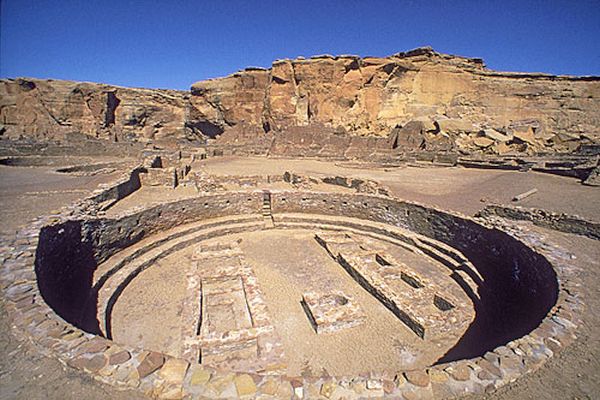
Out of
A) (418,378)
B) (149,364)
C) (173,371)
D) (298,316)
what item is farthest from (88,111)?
(418,378)

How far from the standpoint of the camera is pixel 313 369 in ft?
17.8

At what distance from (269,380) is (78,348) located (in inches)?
88.1

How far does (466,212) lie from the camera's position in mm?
11773

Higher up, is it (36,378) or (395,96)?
(395,96)

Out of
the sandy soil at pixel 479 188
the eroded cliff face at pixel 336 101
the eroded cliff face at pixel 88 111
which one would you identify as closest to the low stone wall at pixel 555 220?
the sandy soil at pixel 479 188

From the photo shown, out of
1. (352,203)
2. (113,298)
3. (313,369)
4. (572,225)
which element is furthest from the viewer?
(352,203)

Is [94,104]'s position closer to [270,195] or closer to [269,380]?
[270,195]

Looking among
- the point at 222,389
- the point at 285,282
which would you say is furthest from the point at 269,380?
the point at 285,282

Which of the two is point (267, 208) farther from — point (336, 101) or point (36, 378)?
point (336, 101)

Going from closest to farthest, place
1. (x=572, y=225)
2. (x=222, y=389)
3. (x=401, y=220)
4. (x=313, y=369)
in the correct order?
(x=222, y=389)
(x=313, y=369)
(x=572, y=225)
(x=401, y=220)

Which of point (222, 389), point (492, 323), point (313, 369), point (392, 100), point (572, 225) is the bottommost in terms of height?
point (313, 369)

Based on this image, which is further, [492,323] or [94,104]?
[94,104]

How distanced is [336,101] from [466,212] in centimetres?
3195

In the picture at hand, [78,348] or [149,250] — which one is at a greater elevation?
[78,348]
